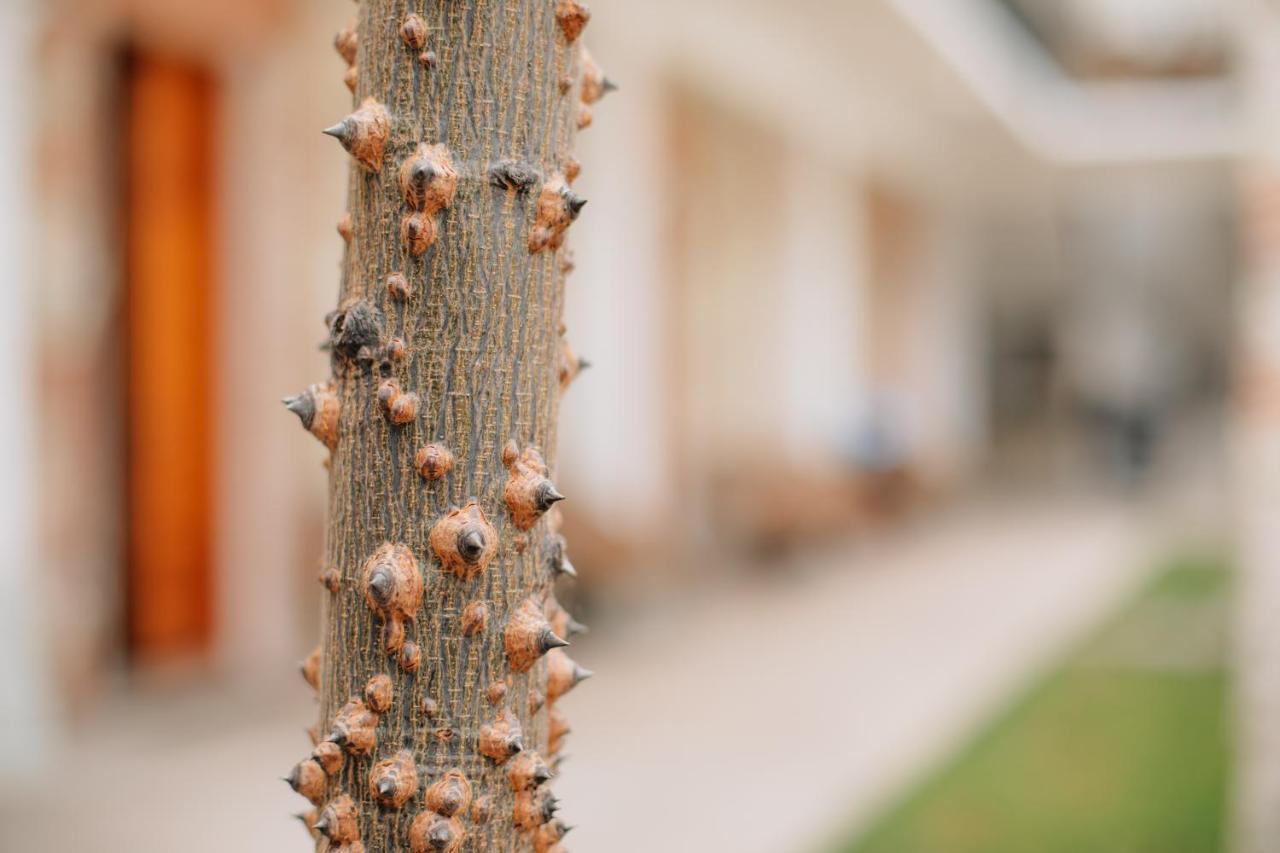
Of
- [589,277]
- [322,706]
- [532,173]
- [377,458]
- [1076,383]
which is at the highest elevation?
[1076,383]

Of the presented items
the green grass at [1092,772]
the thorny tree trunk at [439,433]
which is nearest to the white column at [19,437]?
the green grass at [1092,772]

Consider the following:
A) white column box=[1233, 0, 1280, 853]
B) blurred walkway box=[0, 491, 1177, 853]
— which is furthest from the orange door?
white column box=[1233, 0, 1280, 853]

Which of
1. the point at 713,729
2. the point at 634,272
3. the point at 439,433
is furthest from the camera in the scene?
the point at 634,272

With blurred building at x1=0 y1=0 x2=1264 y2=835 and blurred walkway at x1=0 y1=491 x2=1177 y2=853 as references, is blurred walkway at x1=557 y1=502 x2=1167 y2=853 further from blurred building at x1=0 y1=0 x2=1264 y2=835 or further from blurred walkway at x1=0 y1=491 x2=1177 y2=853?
blurred building at x1=0 y1=0 x2=1264 y2=835

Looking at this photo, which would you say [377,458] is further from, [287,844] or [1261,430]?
[287,844]

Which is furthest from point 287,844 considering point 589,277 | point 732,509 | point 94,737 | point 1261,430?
point 732,509

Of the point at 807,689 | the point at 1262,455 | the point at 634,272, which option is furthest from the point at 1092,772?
the point at 634,272

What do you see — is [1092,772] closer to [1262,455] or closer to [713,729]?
[713,729]
